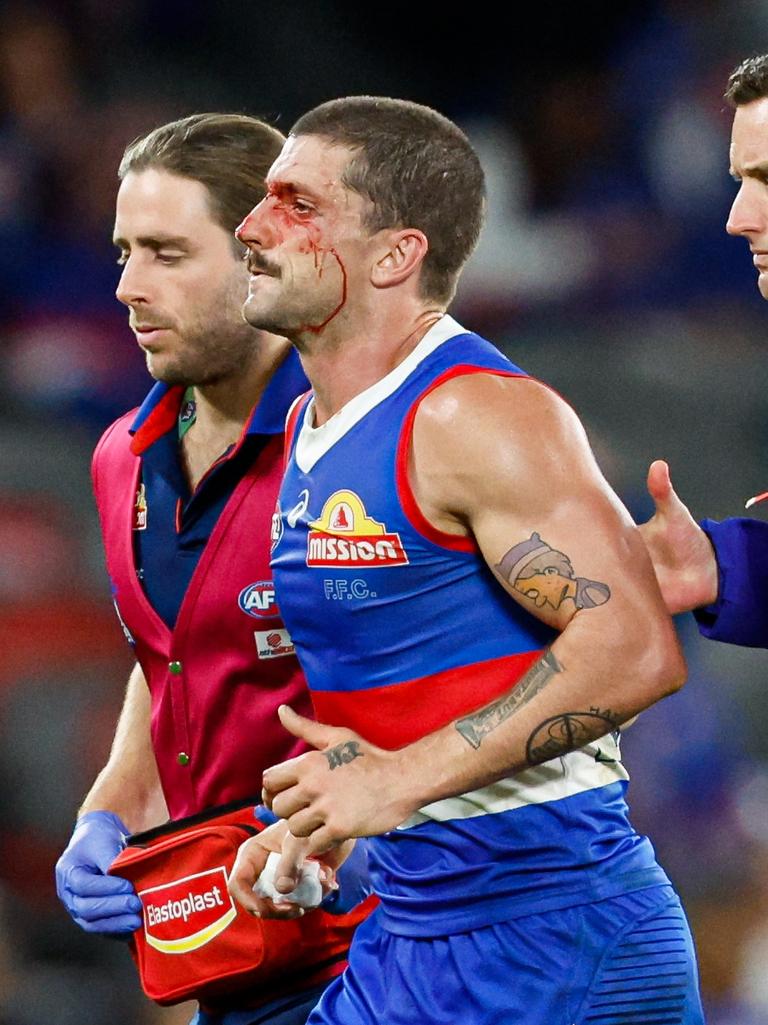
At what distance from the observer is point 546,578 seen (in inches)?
86.9

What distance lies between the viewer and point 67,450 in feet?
18.6

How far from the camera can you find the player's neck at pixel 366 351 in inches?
98.5

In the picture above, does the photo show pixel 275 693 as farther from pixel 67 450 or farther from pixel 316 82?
pixel 316 82

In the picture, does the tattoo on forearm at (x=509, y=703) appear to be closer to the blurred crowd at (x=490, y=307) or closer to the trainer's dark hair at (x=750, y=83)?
the trainer's dark hair at (x=750, y=83)

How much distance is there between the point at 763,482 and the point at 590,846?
3414mm

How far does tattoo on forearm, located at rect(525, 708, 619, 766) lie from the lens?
2.20 m

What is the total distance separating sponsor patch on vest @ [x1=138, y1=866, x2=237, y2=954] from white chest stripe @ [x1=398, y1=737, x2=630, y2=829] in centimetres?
46

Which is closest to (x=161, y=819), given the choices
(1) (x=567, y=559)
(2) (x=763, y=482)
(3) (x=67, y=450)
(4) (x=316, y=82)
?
(1) (x=567, y=559)

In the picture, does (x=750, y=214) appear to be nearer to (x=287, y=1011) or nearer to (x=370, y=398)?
(x=370, y=398)

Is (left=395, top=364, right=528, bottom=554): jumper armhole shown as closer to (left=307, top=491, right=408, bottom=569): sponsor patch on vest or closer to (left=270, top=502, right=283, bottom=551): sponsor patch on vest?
(left=307, top=491, right=408, bottom=569): sponsor patch on vest

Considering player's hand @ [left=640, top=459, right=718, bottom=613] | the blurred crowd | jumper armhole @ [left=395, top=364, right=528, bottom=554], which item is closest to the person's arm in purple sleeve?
player's hand @ [left=640, top=459, right=718, bottom=613]

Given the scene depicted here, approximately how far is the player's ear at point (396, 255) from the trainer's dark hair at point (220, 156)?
24.7 inches

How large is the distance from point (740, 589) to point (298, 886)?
0.83m

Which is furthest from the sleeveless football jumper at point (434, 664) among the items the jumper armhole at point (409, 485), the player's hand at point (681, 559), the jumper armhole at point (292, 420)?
the player's hand at point (681, 559)
